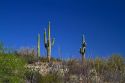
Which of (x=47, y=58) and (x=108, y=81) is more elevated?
(x=47, y=58)

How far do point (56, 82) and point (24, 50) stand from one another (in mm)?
9347

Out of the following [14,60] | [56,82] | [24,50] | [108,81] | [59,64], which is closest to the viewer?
[14,60]

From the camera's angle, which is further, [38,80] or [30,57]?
[30,57]

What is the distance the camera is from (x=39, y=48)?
2919 cm

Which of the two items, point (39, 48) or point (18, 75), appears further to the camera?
point (39, 48)

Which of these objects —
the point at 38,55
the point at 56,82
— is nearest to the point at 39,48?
the point at 38,55

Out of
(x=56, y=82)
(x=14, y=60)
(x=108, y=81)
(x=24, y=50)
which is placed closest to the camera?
(x=14, y=60)

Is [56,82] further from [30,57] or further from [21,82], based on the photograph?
[30,57]

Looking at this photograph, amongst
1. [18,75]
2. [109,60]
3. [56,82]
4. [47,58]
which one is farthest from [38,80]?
[109,60]

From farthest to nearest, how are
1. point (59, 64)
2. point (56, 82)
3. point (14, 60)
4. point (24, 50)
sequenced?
point (24, 50) → point (59, 64) → point (56, 82) → point (14, 60)

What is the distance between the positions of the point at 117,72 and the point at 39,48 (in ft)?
19.3

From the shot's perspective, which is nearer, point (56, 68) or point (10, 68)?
point (10, 68)

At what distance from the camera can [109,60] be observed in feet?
97.0

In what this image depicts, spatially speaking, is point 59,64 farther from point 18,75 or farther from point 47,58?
point 18,75
